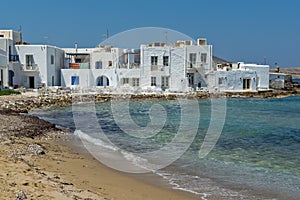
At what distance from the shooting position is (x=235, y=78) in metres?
47.1

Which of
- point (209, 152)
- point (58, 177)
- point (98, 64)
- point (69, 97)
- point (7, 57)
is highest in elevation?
point (7, 57)

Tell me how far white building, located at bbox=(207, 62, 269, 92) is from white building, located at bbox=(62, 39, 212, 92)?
1472 millimetres

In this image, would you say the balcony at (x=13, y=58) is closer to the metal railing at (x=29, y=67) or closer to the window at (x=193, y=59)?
the metal railing at (x=29, y=67)

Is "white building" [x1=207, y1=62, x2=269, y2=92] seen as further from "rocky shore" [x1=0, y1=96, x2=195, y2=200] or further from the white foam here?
"rocky shore" [x1=0, y1=96, x2=195, y2=200]

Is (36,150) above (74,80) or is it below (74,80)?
below

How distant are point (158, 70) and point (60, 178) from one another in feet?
119

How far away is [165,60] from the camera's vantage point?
144ft

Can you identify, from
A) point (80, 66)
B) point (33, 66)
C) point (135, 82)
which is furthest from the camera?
point (80, 66)

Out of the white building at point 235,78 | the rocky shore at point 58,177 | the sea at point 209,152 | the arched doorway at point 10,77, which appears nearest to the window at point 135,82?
the white building at point 235,78

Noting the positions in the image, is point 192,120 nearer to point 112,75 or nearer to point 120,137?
point 120,137

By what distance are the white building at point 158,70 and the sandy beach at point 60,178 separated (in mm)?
31459

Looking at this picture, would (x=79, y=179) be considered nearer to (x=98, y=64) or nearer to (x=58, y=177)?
(x=58, y=177)

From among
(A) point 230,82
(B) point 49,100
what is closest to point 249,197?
(B) point 49,100

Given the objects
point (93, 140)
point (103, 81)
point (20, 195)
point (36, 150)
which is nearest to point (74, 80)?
point (103, 81)
